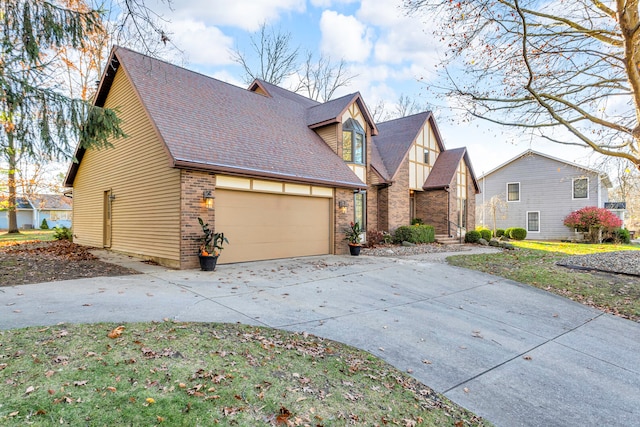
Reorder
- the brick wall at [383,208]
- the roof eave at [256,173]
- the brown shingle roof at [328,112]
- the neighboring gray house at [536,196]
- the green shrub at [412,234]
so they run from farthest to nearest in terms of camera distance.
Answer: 1. the neighboring gray house at [536,196]
2. the brick wall at [383,208]
3. the green shrub at [412,234]
4. the brown shingle roof at [328,112]
5. the roof eave at [256,173]

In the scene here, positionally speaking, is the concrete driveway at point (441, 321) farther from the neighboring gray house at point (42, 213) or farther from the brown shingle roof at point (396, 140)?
the neighboring gray house at point (42, 213)

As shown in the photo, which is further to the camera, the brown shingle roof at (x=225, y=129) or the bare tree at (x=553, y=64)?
the brown shingle roof at (x=225, y=129)

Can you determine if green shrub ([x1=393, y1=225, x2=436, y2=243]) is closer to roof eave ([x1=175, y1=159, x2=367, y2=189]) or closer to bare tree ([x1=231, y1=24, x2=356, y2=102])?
roof eave ([x1=175, y1=159, x2=367, y2=189])

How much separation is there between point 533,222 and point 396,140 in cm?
1368

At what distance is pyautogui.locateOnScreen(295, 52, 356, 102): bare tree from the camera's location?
28.5 m

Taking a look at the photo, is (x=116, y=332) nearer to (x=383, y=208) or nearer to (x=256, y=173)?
(x=256, y=173)

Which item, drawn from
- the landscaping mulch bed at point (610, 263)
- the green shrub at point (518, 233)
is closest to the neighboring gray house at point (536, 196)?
the green shrub at point (518, 233)

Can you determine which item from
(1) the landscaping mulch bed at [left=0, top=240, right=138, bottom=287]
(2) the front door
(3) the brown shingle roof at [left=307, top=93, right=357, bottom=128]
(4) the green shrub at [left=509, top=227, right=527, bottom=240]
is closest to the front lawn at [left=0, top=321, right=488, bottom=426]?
(1) the landscaping mulch bed at [left=0, top=240, right=138, bottom=287]

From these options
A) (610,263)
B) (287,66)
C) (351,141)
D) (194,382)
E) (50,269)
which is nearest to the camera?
(194,382)

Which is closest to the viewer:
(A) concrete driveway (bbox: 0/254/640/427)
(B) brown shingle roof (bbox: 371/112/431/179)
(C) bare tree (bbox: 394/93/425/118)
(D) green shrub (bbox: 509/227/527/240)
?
(A) concrete driveway (bbox: 0/254/640/427)

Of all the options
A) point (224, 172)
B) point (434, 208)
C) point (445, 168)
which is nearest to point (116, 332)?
point (224, 172)

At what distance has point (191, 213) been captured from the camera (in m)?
8.86

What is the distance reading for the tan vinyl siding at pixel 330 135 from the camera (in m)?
14.8

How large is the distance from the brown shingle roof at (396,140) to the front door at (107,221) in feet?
37.6
